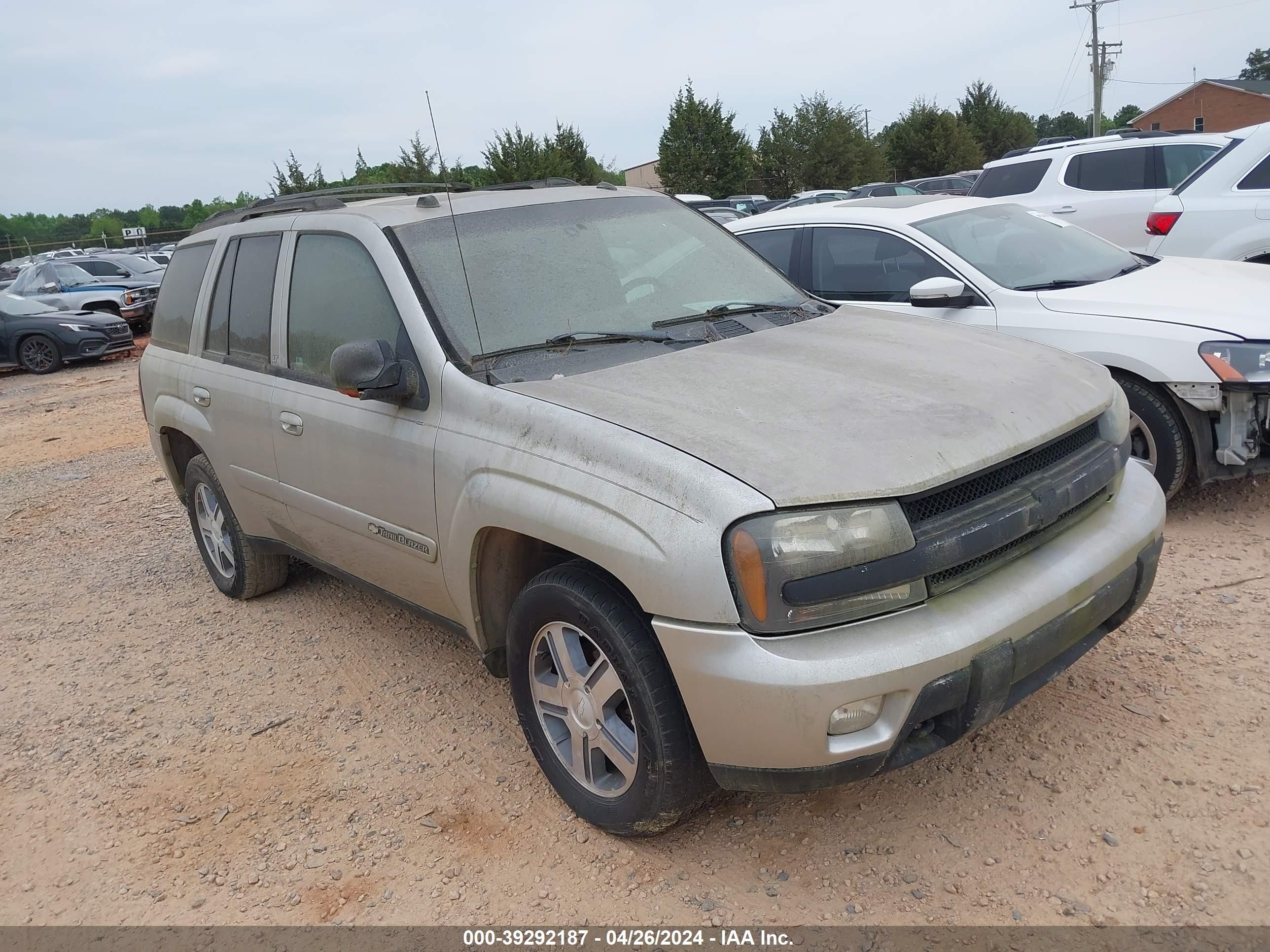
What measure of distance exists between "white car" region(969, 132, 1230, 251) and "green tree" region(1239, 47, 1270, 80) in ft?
296

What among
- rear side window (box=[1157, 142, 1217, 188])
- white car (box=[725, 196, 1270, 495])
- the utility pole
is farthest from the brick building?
white car (box=[725, 196, 1270, 495])

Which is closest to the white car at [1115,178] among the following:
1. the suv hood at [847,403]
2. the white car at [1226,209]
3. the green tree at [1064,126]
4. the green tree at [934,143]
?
the white car at [1226,209]

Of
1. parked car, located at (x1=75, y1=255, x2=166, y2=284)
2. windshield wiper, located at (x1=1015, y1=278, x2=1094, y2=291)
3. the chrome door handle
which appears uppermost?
parked car, located at (x1=75, y1=255, x2=166, y2=284)

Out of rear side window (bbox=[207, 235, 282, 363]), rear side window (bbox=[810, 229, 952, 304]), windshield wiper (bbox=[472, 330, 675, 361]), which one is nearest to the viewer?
windshield wiper (bbox=[472, 330, 675, 361])

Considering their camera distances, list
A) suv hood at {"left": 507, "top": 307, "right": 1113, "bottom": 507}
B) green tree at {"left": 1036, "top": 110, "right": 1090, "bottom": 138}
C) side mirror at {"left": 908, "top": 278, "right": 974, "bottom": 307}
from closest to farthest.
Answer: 1. suv hood at {"left": 507, "top": 307, "right": 1113, "bottom": 507}
2. side mirror at {"left": 908, "top": 278, "right": 974, "bottom": 307}
3. green tree at {"left": 1036, "top": 110, "right": 1090, "bottom": 138}

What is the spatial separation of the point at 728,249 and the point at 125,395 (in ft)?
35.9

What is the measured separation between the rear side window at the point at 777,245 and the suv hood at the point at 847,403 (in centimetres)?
264

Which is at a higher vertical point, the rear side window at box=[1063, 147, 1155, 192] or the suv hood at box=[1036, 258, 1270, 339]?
the rear side window at box=[1063, 147, 1155, 192]

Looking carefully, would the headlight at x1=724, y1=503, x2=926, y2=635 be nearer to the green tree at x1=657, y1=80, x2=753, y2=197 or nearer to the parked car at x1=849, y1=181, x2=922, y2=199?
the parked car at x1=849, y1=181, x2=922, y2=199

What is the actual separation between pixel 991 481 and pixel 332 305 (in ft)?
8.03

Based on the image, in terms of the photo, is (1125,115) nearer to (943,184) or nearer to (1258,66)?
(1258,66)

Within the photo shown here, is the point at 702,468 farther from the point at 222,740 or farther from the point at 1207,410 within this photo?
the point at 1207,410

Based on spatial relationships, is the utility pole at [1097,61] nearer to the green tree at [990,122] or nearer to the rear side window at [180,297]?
the green tree at [990,122]

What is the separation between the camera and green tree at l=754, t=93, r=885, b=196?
42906mm
